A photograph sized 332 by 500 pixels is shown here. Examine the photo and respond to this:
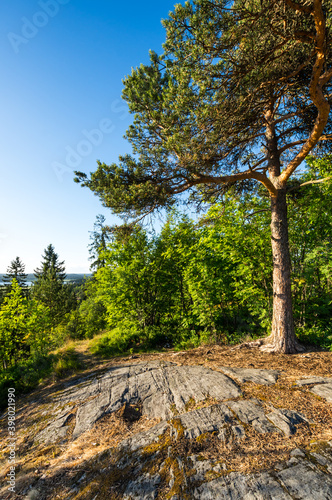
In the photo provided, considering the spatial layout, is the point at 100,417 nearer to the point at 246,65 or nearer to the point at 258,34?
the point at 246,65

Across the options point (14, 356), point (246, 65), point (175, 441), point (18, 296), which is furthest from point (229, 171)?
point (14, 356)

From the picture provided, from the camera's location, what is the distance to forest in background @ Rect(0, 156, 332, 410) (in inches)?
274

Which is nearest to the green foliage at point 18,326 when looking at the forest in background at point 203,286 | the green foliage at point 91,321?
the forest in background at point 203,286

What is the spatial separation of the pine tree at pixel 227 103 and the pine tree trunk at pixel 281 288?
0.03 m

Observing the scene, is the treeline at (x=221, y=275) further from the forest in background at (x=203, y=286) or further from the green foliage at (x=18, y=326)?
the green foliage at (x=18, y=326)

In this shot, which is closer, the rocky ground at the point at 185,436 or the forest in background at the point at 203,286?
the rocky ground at the point at 185,436

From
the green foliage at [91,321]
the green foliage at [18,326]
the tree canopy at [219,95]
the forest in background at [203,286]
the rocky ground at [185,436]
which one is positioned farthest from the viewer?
the green foliage at [91,321]

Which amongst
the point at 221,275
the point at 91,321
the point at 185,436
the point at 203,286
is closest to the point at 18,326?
the point at 203,286

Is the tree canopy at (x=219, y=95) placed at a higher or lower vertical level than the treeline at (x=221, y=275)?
higher

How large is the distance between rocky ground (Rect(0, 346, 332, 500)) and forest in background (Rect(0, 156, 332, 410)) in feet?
8.93

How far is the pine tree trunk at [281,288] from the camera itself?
19.6 ft

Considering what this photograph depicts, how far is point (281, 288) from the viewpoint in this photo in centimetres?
606

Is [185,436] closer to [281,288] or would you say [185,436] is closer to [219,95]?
[281,288]

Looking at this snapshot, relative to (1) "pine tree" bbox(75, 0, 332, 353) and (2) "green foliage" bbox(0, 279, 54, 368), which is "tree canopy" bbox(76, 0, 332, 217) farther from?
(2) "green foliage" bbox(0, 279, 54, 368)
